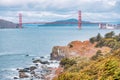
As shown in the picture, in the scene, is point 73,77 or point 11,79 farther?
point 11,79

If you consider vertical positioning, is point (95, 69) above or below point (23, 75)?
above

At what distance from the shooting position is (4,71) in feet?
227

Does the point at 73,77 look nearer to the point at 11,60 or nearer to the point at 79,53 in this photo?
the point at 79,53

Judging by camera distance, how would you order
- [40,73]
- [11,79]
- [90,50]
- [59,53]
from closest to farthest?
[11,79] < [40,73] < [90,50] < [59,53]

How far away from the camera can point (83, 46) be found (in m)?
82.4

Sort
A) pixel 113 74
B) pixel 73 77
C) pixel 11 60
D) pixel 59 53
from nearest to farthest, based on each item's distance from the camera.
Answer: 1. pixel 113 74
2. pixel 73 77
3. pixel 59 53
4. pixel 11 60

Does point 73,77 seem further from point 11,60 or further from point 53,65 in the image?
point 11,60

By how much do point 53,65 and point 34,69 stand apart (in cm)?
509

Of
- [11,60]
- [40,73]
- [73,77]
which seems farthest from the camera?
[11,60]

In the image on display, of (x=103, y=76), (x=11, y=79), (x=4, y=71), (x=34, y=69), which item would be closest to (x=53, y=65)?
(x=34, y=69)

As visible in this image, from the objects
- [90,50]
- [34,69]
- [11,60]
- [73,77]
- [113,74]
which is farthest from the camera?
[11,60]

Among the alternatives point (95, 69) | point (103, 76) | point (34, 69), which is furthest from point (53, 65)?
point (103, 76)

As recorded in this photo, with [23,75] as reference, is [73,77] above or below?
above

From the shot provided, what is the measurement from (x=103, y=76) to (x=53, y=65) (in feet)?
165
